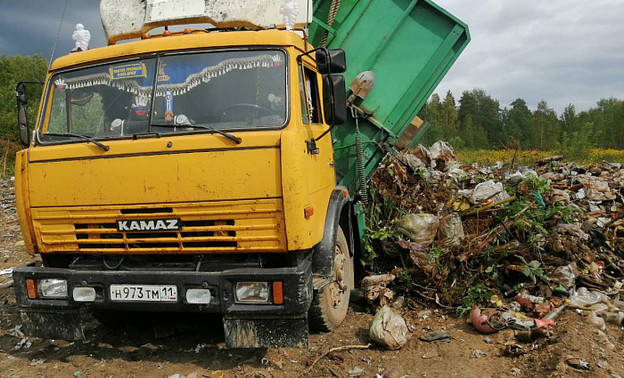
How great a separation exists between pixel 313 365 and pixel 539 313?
6.53ft

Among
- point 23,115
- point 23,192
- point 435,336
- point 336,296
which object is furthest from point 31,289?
point 435,336

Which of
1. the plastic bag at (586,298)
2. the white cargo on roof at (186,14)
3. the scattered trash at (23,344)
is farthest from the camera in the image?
the plastic bag at (586,298)

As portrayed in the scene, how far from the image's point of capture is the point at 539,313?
12.8 feet

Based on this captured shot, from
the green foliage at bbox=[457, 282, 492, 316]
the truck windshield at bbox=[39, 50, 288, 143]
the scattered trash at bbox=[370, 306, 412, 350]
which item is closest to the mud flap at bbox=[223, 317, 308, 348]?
the scattered trash at bbox=[370, 306, 412, 350]

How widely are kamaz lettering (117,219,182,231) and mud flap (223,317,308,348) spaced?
70cm

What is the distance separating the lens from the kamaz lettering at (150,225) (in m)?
3.01

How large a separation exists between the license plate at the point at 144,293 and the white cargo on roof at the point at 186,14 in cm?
207

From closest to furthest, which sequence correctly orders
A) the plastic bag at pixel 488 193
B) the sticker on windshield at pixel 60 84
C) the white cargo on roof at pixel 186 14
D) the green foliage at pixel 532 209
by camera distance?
the sticker on windshield at pixel 60 84
the white cargo on roof at pixel 186 14
the green foliage at pixel 532 209
the plastic bag at pixel 488 193

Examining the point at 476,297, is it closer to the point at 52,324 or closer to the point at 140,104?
the point at 140,104

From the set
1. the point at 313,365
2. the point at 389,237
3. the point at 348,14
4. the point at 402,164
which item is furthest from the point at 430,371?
the point at 348,14

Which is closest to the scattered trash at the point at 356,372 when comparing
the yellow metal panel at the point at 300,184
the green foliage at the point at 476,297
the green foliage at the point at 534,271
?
the yellow metal panel at the point at 300,184

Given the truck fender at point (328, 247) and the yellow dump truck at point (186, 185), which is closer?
the yellow dump truck at point (186, 185)

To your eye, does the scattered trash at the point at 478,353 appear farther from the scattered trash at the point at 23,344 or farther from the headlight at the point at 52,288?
the scattered trash at the point at 23,344

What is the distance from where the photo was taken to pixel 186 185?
2.96 metres
